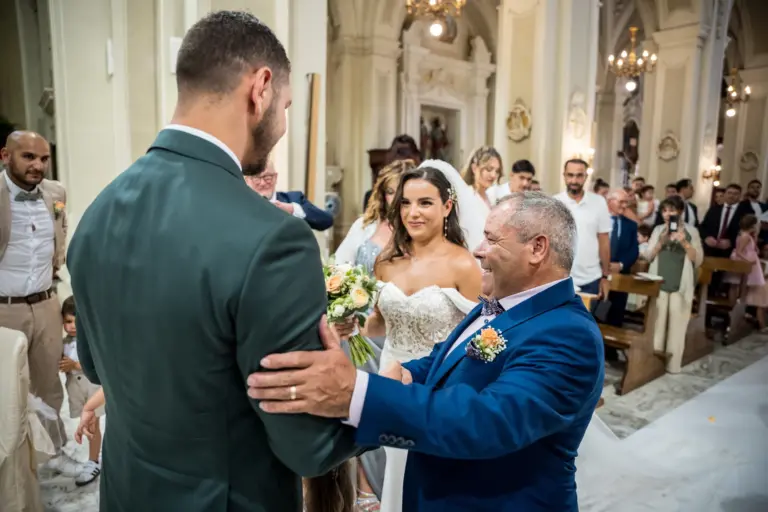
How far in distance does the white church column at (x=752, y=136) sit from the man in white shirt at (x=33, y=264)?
18.5 metres

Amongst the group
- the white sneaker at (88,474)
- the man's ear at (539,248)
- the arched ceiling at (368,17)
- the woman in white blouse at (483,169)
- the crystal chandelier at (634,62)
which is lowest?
the white sneaker at (88,474)

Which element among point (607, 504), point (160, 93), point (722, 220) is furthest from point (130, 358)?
point (722, 220)

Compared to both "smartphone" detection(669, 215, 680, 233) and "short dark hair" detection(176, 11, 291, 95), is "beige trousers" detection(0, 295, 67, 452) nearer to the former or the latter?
"short dark hair" detection(176, 11, 291, 95)

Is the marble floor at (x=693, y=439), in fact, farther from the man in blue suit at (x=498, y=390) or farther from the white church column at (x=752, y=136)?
the white church column at (x=752, y=136)

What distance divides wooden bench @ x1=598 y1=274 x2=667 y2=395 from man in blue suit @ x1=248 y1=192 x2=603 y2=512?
448 centimetres

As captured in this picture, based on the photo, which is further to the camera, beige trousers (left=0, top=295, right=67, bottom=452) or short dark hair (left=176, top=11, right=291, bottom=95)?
beige trousers (left=0, top=295, right=67, bottom=452)

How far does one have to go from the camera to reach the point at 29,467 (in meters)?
2.82

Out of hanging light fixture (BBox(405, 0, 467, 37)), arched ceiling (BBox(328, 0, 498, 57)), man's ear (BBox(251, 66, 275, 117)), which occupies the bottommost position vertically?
man's ear (BBox(251, 66, 275, 117))

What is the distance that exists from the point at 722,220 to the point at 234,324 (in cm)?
999

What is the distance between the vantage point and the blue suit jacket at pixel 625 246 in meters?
6.86

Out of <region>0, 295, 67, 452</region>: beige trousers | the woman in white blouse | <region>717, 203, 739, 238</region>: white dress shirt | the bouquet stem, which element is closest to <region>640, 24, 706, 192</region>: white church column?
<region>717, 203, 739, 238</region>: white dress shirt

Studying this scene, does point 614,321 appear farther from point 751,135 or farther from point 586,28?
point 751,135

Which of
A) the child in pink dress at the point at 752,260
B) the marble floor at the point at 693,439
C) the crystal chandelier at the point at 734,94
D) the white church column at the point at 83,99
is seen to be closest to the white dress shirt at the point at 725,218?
the child in pink dress at the point at 752,260

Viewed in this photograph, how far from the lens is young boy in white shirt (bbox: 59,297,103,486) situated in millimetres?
3794
